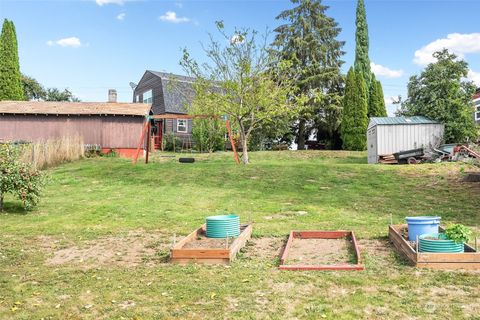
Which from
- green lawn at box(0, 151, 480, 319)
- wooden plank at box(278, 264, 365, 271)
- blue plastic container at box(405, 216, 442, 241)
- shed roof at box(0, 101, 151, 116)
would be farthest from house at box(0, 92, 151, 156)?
wooden plank at box(278, 264, 365, 271)

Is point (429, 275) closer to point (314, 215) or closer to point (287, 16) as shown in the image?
point (314, 215)

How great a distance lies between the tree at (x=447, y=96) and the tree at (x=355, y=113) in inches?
235

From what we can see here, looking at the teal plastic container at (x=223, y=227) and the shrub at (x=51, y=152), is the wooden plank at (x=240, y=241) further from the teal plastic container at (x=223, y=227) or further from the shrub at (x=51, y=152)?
the shrub at (x=51, y=152)

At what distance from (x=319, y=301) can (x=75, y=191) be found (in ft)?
37.1

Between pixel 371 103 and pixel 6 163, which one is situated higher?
pixel 371 103

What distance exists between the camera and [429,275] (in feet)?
18.3

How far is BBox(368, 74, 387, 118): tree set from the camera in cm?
3441

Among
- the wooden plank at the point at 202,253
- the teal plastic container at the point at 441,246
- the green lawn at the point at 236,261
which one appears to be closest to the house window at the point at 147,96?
the green lawn at the point at 236,261

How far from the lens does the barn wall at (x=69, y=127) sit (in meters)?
28.3

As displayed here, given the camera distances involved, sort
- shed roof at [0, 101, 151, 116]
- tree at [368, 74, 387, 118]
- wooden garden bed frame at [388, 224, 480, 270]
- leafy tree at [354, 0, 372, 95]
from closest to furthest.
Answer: wooden garden bed frame at [388, 224, 480, 270] < shed roof at [0, 101, 151, 116] < tree at [368, 74, 387, 118] < leafy tree at [354, 0, 372, 95]

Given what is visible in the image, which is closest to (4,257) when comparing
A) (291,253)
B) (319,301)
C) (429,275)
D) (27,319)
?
(27,319)

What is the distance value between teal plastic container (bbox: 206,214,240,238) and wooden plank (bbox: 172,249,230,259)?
1.48 meters

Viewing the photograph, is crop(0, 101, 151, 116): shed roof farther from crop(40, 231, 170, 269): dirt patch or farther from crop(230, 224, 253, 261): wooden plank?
crop(230, 224, 253, 261): wooden plank

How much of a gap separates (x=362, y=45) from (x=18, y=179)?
31.7 meters
